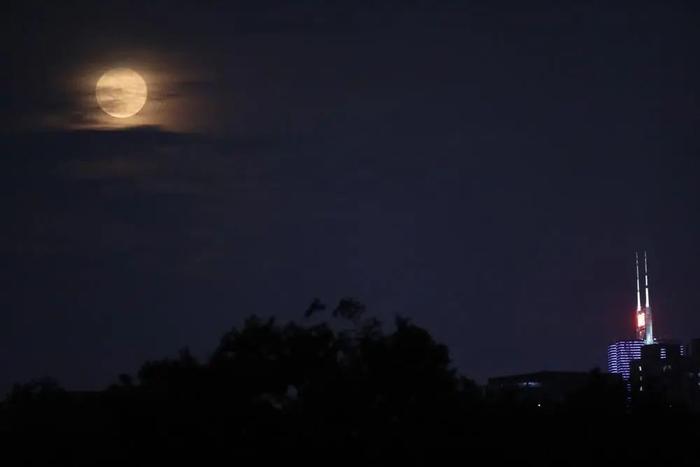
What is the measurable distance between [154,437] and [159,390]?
2.21m

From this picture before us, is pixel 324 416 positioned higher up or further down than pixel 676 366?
further down

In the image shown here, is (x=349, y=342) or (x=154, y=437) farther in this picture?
(x=349, y=342)

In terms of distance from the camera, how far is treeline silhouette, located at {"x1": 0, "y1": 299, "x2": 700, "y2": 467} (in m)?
33.1

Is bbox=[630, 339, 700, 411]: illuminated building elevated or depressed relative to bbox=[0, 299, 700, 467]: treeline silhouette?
elevated

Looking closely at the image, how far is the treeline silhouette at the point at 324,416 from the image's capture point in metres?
33.1

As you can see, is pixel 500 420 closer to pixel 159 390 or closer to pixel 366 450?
pixel 366 450

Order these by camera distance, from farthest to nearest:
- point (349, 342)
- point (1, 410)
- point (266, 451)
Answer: point (1, 410), point (349, 342), point (266, 451)

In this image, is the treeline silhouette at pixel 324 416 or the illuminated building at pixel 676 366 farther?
the illuminated building at pixel 676 366

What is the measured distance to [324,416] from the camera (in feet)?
114

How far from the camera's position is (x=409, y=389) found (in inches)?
1489

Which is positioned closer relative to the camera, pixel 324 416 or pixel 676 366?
pixel 324 416

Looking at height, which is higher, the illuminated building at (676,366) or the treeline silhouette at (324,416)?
the illuminated building at (676,366)

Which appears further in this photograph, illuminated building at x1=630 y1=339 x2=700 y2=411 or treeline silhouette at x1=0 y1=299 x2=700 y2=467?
illuminated building at x1=630 y1=339 x2=700 y2=411

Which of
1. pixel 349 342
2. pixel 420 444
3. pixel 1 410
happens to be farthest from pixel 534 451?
pixel 1 410
